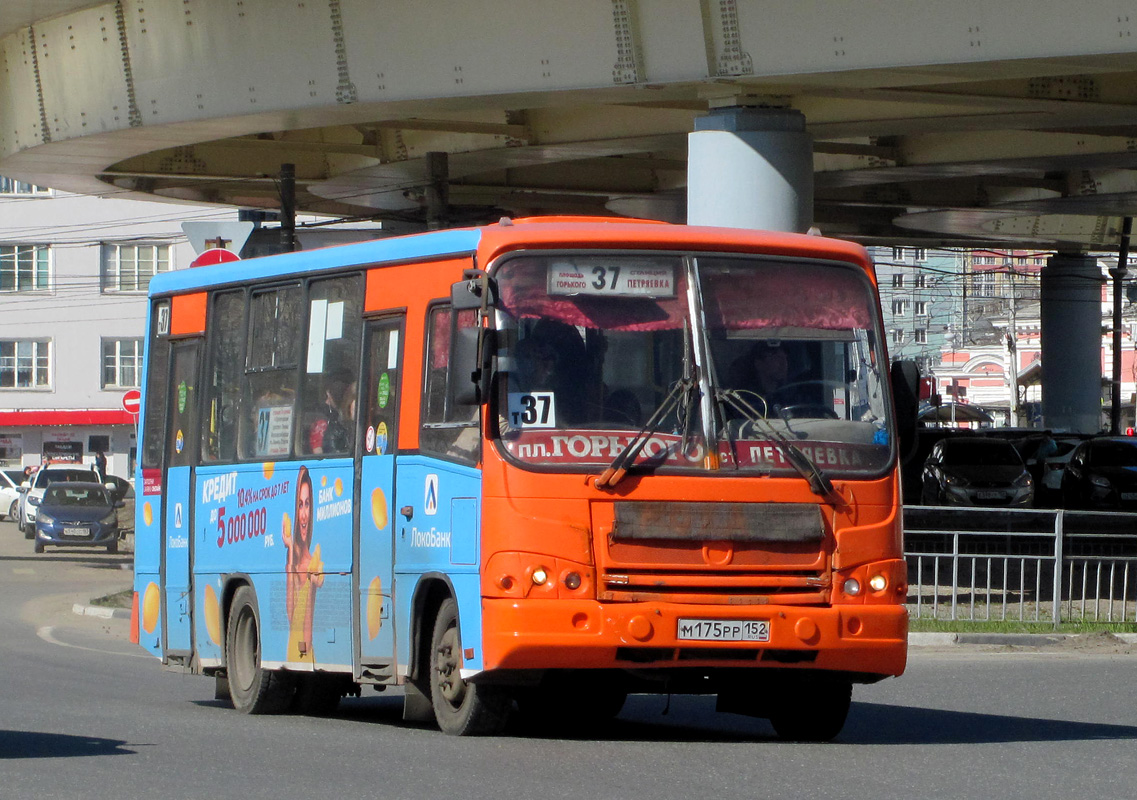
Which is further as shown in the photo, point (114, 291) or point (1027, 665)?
point (114, 291)

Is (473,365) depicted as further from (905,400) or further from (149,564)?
(149,564)

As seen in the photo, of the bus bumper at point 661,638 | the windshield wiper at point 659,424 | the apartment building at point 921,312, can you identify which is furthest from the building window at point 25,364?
the bus bumper at point 661,638

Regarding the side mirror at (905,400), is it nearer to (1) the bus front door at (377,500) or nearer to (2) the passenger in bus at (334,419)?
(1) the bus front door at (377,500)

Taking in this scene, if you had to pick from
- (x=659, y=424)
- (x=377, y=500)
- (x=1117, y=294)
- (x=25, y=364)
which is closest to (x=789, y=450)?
(x=659, y=424)

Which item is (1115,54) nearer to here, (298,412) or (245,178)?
(298,412)

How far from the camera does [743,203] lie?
19219 mm

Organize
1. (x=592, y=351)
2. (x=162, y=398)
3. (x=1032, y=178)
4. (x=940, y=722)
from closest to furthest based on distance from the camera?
(x=592, y=351)
(x=940, y=722)
(x=162, y=398)
(x=1032, y=178)

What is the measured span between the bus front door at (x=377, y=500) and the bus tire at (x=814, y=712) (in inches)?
90.5

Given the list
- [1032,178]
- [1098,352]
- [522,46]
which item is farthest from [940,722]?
[1098,352]

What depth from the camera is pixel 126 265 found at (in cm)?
7100

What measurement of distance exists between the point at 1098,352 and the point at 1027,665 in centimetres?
3749

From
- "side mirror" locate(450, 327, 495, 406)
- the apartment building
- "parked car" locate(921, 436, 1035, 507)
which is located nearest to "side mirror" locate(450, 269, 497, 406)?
"side mirror" locate(450, 327, 495, 406)

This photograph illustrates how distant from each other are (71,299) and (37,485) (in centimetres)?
2515

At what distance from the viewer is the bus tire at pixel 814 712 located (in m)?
10.7
